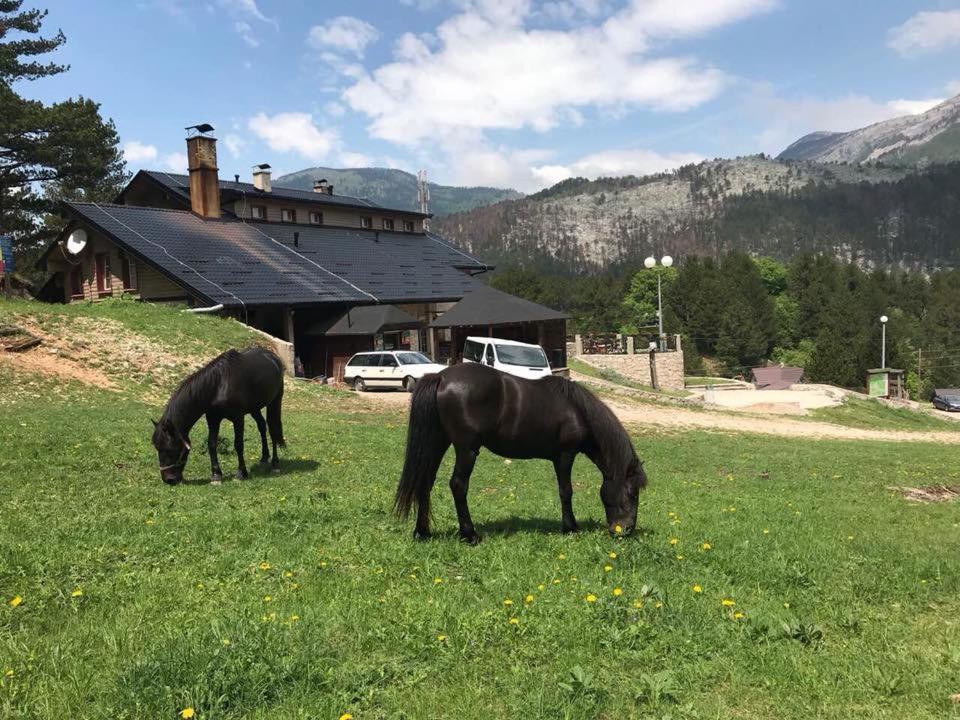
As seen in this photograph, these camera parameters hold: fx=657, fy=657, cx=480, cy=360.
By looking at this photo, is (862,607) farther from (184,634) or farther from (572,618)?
(184,634)

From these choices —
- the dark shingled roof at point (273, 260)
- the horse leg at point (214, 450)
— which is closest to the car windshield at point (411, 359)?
the dark shingled roof at point (273, 260)

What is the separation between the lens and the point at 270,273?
33.3m

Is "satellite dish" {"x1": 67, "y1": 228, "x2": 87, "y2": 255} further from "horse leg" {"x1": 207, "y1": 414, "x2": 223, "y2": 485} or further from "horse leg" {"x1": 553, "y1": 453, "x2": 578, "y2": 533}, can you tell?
"horse leg" {"x1": 553, "y1": 453, "x2": 578, "y2": 533}

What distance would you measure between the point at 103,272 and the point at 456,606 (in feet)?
115

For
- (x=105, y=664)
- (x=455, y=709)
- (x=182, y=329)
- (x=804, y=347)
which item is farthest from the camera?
(x=804, y=347)

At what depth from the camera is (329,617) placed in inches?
181

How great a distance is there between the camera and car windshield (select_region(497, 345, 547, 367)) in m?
25.5

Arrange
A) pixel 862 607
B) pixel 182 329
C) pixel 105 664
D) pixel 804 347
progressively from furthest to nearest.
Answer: pixel 804 347, pixel 182 329, pixel 862 607, pixel 105 664

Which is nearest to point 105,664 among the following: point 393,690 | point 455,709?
point 393,690

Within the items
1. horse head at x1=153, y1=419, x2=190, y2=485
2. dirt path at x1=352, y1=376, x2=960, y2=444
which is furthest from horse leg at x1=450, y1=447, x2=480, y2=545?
A: dirt path at x1=352, y1=376, x2=960, y2=444

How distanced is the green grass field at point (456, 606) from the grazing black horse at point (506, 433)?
397mm

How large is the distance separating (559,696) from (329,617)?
1763 mm

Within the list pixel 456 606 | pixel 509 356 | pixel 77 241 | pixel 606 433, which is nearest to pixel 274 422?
pixel 606 433

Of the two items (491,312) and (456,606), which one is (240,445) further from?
(491,312)
